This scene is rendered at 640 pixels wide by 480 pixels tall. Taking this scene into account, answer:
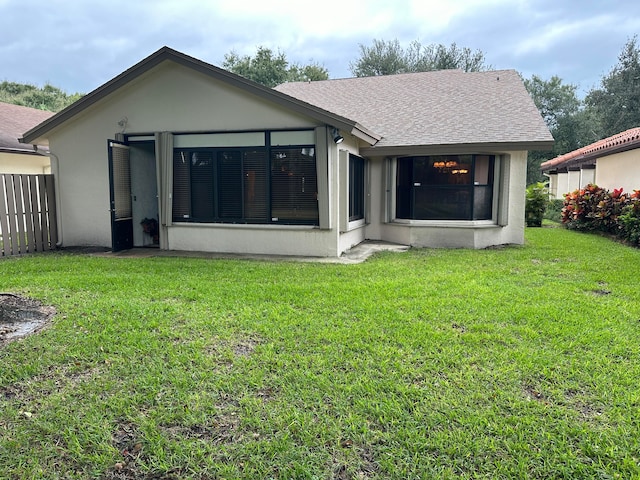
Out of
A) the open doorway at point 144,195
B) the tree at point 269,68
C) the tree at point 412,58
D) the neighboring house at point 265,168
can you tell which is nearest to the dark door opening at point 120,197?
the neighboring house at point 265,168

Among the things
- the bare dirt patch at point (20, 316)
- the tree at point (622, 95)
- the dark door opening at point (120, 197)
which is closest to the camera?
the bare dirt patch at point (20, 316)

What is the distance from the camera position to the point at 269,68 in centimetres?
2881

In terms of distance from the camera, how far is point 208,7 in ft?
47.2

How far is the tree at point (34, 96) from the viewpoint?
2861 centimetres

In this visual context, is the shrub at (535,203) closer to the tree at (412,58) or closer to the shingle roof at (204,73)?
the shingle roof at (204,73)

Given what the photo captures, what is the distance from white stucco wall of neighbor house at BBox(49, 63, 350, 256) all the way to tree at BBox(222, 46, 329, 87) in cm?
2039

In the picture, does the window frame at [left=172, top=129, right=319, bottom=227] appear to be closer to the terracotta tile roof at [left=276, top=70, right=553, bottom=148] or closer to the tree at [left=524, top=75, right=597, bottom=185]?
the terracotta tile roof at [left=276, top=70, right=553, bottom=148]

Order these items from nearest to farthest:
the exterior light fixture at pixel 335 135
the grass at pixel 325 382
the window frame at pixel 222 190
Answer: the grass at pixel 325 382 → the exterior light fixture at pixel 335 135 → the window frame at pixel 222 190

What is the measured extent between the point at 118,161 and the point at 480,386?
849 centimetres

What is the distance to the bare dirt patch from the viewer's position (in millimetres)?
4285

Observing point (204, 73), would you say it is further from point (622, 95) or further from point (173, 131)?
point (622, 95)

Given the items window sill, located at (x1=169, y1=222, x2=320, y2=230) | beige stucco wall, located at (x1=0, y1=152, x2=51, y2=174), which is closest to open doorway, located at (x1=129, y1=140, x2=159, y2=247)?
window sill, located at (x1=169, y1=222, x2=320, y2=230)

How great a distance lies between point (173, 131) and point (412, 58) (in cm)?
2388

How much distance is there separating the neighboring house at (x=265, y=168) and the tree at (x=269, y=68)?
795 inches
